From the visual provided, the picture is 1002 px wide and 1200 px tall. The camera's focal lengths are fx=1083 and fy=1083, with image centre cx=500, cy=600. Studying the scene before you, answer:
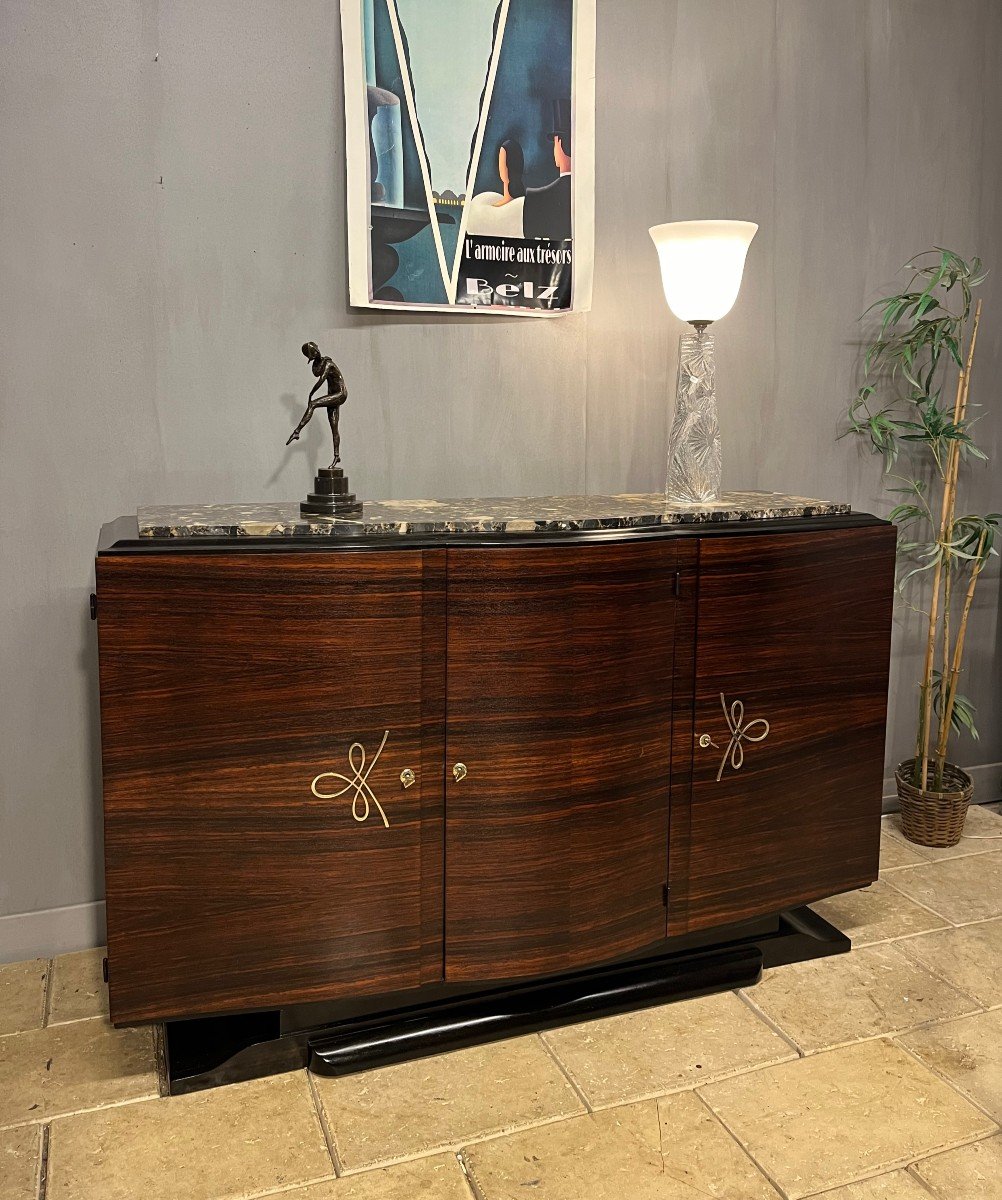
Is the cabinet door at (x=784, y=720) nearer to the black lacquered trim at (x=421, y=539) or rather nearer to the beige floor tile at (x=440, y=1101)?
the black lacquered trim at (x=421, y=539)

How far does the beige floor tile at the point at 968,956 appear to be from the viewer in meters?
2.20

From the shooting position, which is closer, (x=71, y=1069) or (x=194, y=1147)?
(x=194, y=1147)

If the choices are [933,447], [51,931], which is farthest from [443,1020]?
[933,447]

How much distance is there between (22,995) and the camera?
2.11 meters

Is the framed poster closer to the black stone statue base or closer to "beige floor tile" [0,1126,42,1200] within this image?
the black stone statue base

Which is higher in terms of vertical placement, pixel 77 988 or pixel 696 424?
pixel 696 424

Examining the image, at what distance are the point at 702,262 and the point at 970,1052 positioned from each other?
1.58 metres

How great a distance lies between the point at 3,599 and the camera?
213cm

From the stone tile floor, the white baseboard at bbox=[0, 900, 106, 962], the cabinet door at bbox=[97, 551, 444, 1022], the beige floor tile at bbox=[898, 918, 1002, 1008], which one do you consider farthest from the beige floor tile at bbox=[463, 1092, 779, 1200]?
the white baseboard at bbox=[0, 900, 106, 962]

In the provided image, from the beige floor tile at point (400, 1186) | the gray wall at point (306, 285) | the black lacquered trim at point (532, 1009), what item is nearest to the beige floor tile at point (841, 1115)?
the black lacquered trim at point (532, 1009)

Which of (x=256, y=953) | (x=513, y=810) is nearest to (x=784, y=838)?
(x=513, y=810)

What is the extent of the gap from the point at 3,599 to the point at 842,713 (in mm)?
1693

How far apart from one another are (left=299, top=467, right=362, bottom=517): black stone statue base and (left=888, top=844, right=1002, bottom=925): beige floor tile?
1.66 m

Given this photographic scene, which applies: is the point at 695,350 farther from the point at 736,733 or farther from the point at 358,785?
the point at 358,785
